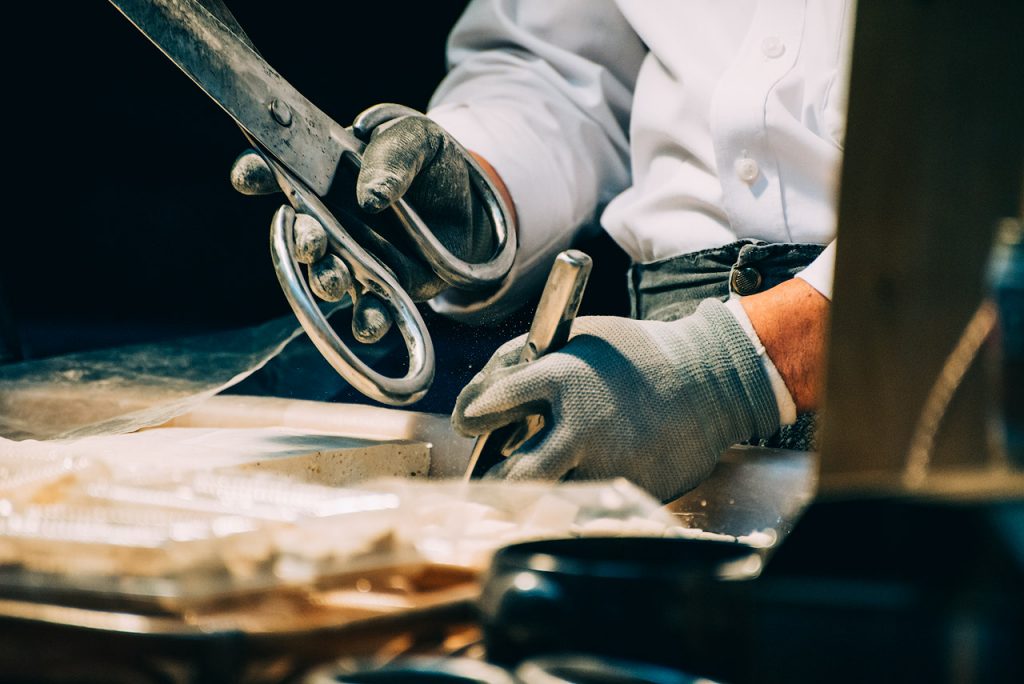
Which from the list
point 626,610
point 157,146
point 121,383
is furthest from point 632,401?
point 157,146

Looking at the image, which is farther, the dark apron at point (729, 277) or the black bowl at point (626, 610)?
the dark apron at point (729, 277)

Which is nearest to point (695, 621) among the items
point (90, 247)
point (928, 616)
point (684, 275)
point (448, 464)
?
point (928, 616)

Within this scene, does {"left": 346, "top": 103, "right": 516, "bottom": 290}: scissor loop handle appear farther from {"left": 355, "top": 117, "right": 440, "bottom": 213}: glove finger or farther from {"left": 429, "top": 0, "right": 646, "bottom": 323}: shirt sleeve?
{"left": 429, "top": 0, "right": 646, "bottom": 323}: shirt sleeve

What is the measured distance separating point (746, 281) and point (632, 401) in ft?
1.12

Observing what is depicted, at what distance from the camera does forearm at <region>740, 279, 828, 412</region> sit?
29.1 inches

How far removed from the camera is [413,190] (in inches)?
34.0

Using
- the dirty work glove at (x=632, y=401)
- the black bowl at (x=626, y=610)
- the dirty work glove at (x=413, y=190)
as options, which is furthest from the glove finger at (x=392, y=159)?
the black bowl at (x=626, y=610)

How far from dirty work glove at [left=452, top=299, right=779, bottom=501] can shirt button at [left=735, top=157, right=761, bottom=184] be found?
0.92 ft

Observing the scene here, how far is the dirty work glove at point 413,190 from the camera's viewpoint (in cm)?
74

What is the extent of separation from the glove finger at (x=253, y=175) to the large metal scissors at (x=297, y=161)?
0.05 ft

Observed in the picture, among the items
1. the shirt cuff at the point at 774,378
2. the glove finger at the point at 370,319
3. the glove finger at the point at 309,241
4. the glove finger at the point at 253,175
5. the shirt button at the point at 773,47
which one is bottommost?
the shirt cuff at the point at 774,378

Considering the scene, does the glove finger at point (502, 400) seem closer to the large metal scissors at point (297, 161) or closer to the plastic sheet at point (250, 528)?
the large metal scissors at point (297, 161)

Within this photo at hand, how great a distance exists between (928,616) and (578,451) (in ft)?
1.40

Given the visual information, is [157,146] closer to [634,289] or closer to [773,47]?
[634,289]
